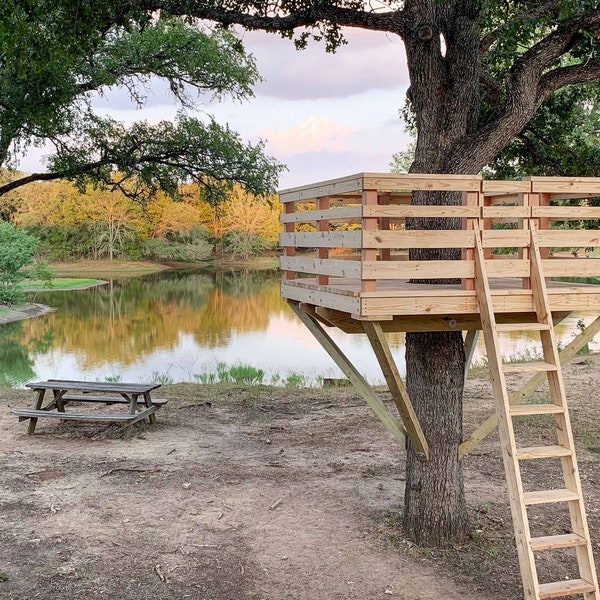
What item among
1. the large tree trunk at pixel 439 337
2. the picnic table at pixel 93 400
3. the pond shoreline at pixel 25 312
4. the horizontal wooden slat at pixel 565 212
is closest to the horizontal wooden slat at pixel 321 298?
the large tree trunk at pixel 439 337

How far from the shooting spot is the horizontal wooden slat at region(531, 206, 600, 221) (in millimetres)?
5789

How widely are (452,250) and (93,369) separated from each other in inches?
588

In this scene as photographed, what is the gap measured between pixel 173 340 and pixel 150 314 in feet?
27.0

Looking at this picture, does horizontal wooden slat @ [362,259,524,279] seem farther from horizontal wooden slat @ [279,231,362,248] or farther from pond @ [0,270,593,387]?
pond @ [0,270,593,387]

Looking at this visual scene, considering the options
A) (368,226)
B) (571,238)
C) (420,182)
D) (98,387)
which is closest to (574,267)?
(571,238)

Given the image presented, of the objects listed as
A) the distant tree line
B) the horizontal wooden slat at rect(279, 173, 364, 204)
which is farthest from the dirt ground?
the distant tree line

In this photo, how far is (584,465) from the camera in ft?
28.0

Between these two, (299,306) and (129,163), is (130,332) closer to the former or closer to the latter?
(129,163)

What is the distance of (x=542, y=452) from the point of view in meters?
5.17

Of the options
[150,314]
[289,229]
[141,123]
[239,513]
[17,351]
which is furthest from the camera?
[150,314]

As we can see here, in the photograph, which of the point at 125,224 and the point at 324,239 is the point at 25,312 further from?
the point at 324,239

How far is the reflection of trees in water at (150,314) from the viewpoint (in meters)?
23.8

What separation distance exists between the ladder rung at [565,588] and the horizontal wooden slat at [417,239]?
2.56m

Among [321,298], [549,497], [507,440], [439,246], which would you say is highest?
[439,246]
